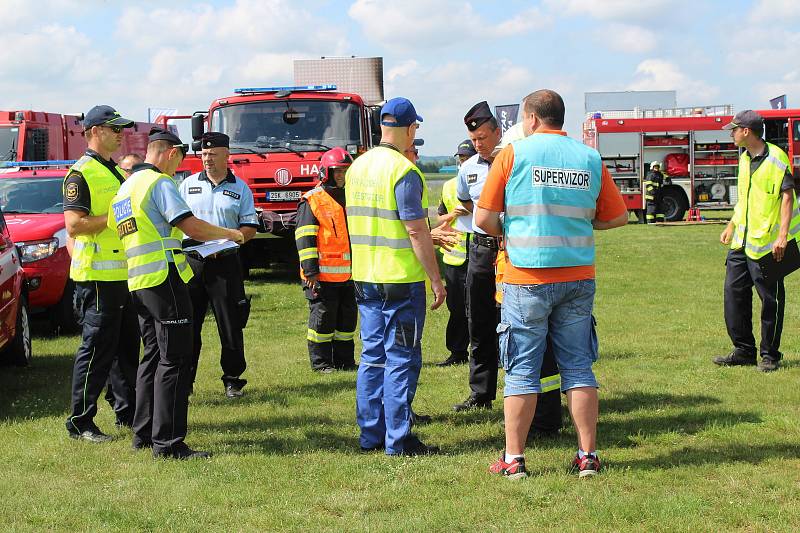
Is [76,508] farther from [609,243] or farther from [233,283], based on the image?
[609,243]

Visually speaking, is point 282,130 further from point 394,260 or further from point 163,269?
point 394,260

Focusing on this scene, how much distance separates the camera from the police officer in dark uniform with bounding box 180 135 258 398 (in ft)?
24.4

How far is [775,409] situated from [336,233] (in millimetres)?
3844

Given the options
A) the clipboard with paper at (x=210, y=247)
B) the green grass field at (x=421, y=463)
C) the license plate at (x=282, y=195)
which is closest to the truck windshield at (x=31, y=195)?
the green grass field at (x=421, y=463)

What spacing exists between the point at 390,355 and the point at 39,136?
15189mm

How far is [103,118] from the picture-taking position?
19.9ft

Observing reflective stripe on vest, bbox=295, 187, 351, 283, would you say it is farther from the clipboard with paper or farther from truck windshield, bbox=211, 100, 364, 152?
truck windshield, bbox=211, 100, 364, 152

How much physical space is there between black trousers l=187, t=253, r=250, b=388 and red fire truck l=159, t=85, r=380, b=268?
6877 millimetres

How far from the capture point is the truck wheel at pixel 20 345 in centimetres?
863

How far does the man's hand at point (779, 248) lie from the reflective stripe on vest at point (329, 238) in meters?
→ 3.54

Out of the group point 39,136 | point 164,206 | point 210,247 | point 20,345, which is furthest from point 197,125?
point 164,206

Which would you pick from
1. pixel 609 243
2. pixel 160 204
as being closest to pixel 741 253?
pixel 160 204

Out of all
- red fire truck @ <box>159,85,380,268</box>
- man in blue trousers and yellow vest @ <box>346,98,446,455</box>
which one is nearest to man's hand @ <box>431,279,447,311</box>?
man in blue trousers and yellow vest @ <box>346,98,446,455</box>

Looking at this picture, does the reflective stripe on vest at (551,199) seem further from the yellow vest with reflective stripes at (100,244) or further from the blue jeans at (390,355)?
the yellow vest with reflective stripes at (100,244)
